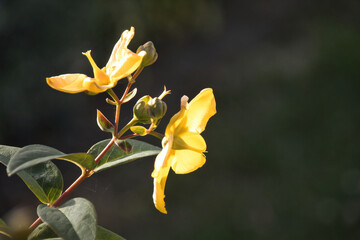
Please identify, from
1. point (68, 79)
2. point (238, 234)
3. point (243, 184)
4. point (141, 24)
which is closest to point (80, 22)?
point (141, 24)

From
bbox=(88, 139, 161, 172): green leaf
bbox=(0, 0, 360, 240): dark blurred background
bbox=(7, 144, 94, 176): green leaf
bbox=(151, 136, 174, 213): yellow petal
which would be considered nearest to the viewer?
bbox=(7, 144, 94, 176): green leaf

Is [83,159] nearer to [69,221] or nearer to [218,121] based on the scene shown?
[69,221]

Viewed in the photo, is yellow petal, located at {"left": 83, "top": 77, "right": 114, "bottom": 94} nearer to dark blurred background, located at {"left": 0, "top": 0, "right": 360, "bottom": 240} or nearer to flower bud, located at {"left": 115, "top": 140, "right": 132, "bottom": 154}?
flower bud, located at {"left": 115, "top": 140, "right": 132, "bottom": 154}

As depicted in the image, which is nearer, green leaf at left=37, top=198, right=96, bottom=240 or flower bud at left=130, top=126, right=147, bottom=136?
green leaf at left=37, top=198, right=96, bottom=240

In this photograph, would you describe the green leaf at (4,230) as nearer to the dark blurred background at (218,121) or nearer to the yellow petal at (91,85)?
the yellow petal at (91,85)

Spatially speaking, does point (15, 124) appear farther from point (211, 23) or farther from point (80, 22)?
point (211, 23)

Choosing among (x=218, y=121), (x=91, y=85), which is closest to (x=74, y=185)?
(x=91, y=85)

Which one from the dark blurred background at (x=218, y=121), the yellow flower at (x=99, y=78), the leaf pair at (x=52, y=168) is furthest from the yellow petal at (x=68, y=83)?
the dark blurred background at (x=218, y=121)

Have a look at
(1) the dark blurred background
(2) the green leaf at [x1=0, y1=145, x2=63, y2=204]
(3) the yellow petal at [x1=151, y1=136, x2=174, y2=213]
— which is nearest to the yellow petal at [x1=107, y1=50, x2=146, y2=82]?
(3) the yellow petal at [x1=151, y1=136, x2=174, y2=213]
